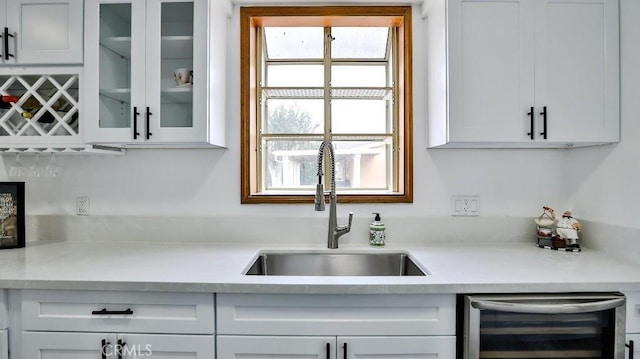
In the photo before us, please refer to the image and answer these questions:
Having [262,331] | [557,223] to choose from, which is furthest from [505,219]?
[262,331]

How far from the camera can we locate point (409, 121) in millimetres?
2012

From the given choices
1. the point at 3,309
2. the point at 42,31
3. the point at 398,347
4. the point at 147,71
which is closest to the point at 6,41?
the point at 42,31

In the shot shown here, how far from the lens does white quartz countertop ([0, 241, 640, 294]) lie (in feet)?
4.26

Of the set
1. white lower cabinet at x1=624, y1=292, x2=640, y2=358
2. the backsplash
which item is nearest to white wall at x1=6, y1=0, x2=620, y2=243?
the backsplash

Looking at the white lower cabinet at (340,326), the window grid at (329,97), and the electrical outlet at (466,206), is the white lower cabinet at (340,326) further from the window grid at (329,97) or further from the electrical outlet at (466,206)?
the window grid at (329,97)

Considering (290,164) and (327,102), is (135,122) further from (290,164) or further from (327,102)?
(327,102)

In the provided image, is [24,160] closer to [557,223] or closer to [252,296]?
[252,296]

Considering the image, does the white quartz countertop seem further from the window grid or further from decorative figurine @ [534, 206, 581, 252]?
the window grid

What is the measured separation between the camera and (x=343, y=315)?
1.33 meters

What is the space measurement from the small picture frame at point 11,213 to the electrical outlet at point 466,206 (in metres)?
2.24

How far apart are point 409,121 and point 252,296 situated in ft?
4.10

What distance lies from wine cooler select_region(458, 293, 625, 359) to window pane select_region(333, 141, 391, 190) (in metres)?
1.00

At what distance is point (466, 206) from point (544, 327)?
794mm

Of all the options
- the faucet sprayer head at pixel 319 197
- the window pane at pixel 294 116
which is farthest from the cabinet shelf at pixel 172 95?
the faucet sprayer head at pixel 319 197
